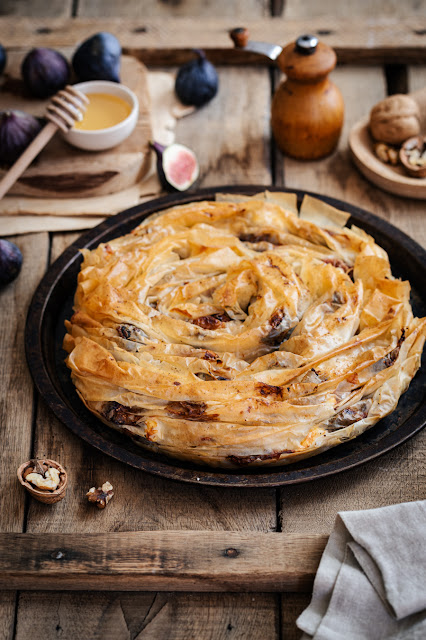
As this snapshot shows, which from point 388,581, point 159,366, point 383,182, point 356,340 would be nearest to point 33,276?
point 159,366

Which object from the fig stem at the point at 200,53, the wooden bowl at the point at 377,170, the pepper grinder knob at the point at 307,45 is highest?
the fig stem at the point at 200,53

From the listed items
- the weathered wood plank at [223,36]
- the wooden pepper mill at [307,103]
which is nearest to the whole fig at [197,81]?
the weathered wood plank at [223,36]

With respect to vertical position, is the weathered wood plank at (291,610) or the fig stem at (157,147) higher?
the fig stem at (157,147)

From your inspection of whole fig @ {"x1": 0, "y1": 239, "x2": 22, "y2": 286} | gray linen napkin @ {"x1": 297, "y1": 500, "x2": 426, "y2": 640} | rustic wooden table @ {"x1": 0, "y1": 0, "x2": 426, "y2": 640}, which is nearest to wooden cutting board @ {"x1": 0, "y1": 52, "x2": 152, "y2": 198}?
rustic wooden table @ {"x1": 0, "y1": 0, "x2": 426, "y2": 640}

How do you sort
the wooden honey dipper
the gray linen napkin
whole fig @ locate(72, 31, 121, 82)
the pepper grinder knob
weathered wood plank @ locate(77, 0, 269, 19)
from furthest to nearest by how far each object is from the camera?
1. weathered wood plank @ locate(77, 0, 269, 19)
2. whole fig @ locate(72, 31, 121, 82)
3. the wooden honey dipper
4. the pepper grinder knob
5. the gray linen napkin

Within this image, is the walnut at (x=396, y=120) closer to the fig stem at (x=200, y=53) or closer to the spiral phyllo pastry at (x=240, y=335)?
the spiral phyllo pastry at (x=240, y=335)

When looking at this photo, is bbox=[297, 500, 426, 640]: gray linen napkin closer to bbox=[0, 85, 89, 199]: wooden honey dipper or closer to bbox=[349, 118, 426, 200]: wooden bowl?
bbox=[349, 118, 426, 200]: wooden bowl

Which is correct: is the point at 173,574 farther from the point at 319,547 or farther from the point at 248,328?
the point at 248,328
